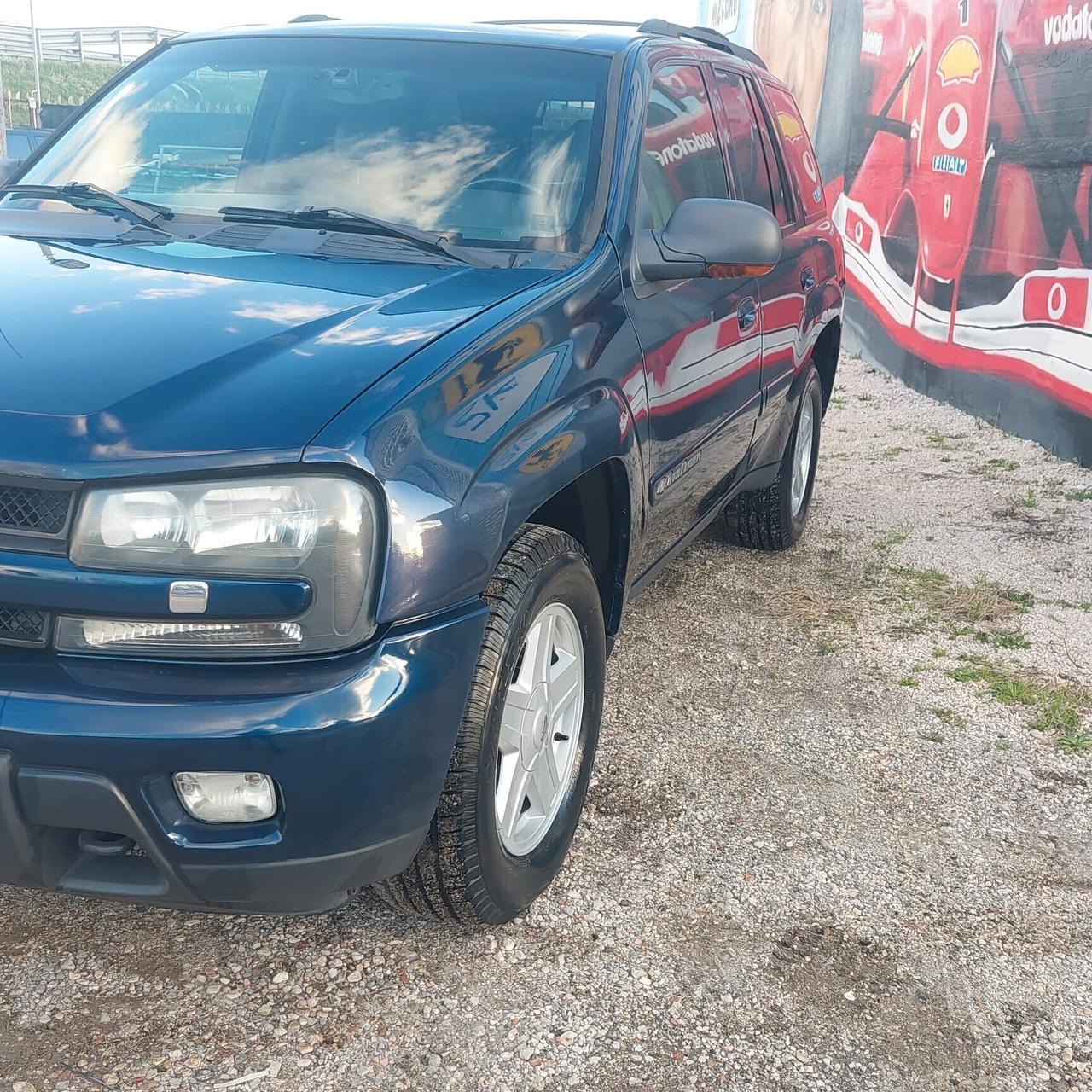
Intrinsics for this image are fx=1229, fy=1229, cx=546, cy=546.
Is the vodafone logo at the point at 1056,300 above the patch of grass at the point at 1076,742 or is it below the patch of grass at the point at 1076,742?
above

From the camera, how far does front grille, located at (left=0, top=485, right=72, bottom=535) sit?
188cm

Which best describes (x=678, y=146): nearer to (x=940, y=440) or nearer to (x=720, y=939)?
(x=720, y=939)

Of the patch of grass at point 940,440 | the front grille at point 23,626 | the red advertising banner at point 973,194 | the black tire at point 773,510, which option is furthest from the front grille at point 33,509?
the patch of grass at point 940,440

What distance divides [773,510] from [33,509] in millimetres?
3616

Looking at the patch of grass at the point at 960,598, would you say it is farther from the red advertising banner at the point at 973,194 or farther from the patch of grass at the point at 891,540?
the red advertising banner at the point at 973,194

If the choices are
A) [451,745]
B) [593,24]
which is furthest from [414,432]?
[593,24]

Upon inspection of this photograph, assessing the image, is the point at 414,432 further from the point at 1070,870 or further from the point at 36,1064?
the point at 1070,870

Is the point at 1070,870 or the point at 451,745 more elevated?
the point at 451,745

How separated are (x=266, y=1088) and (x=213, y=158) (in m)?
2.28

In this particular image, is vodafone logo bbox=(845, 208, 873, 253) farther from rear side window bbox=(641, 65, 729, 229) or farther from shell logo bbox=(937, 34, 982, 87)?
rear side window bbox=(641, 65, 729, 229)

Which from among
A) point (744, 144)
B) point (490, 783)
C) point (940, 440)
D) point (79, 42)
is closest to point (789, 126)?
point (744, 144)

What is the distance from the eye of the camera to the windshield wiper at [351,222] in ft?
9.21

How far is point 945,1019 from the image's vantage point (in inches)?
92.5

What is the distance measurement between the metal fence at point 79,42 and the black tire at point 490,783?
3918cm
